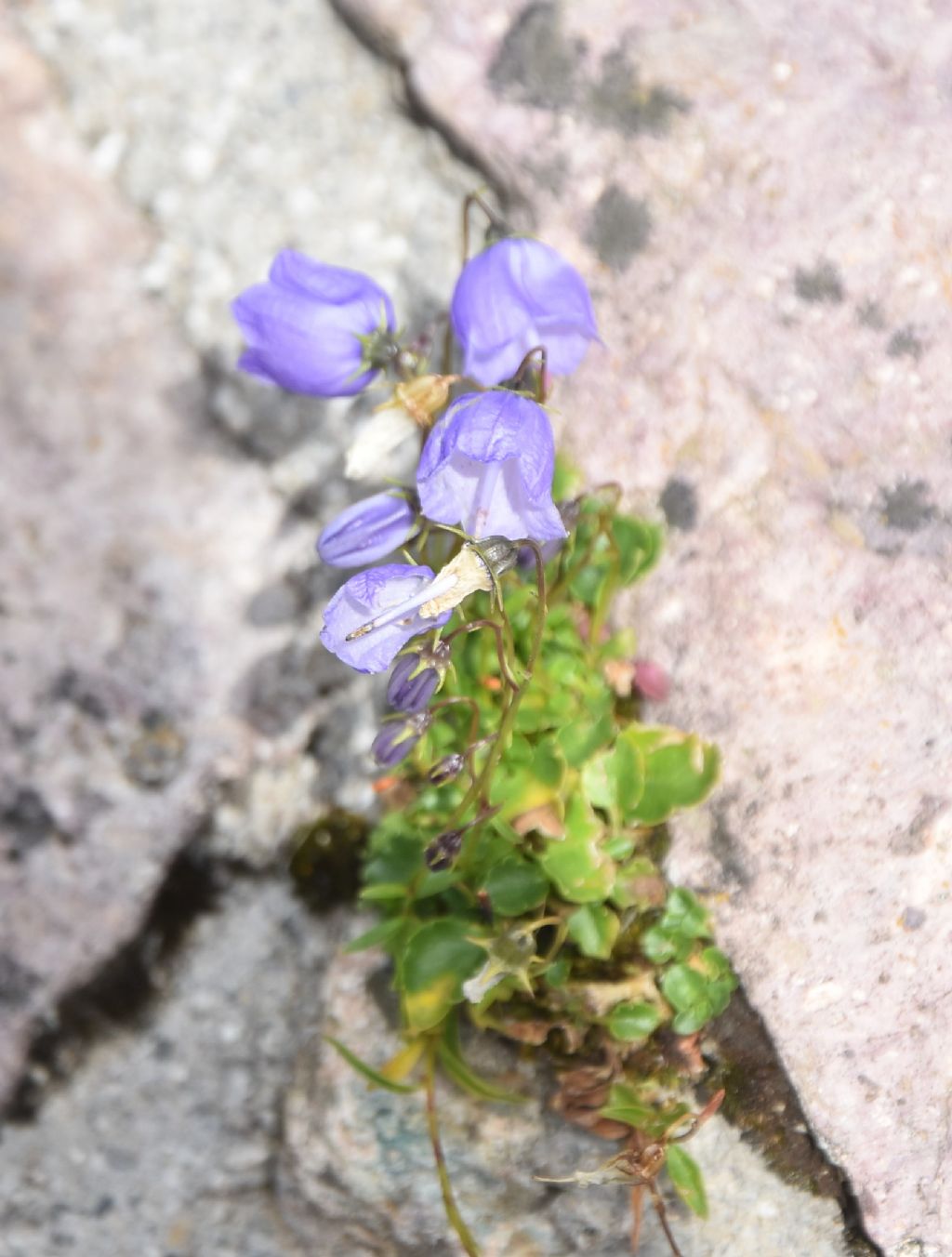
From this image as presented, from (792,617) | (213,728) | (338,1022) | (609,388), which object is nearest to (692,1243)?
(338,1022)

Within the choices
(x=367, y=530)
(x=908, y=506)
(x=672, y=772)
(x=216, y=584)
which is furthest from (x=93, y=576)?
(x=908, y=506)

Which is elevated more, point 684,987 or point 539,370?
point 539,370

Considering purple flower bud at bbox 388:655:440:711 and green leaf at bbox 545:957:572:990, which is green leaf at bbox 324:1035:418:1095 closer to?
green leaf at bbox 545:957:572:990

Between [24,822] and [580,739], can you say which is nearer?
[580,739]

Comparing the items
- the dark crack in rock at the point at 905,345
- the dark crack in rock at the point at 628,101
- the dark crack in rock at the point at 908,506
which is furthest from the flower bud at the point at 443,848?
the dark crack in rock at the point at 628,101

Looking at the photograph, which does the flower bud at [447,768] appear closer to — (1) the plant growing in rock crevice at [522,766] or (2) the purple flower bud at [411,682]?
(1) the plant growing in rock crevice at [522,766]

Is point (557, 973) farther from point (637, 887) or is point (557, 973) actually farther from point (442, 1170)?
point (442, 1170)
